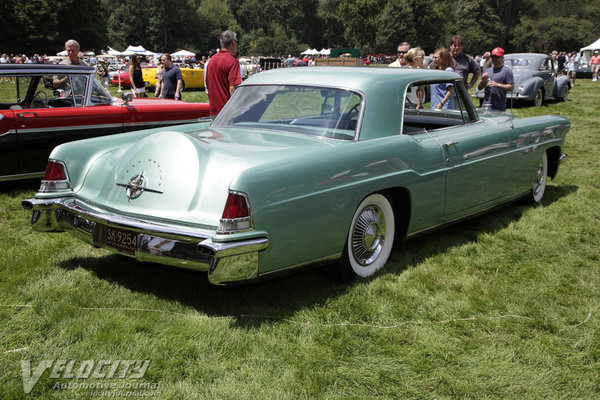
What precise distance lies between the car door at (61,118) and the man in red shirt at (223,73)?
4.05 ft

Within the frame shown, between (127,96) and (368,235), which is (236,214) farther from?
(127,96)

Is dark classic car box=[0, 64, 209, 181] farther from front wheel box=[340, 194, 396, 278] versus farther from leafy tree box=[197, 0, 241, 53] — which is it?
leafy tree box=[197, 0, 241, 53]

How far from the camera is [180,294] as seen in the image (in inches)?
142

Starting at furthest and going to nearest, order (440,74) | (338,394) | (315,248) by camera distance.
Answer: (440,74), (315,248), (338,394)

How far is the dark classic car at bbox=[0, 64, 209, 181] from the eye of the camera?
6.09 metres

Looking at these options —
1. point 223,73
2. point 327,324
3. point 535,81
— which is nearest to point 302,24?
point 535,81

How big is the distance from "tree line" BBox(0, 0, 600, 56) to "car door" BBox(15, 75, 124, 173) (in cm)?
5586

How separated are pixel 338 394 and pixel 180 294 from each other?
1429 millimetres

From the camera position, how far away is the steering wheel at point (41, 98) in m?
6.54

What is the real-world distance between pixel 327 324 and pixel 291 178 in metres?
0.87

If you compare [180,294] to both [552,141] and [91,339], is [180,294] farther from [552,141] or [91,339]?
[552,141]

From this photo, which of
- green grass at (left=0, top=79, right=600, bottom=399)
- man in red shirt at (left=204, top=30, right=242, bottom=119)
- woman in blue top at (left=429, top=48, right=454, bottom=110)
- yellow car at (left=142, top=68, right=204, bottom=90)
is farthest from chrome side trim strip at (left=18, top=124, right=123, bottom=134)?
yellow car at (left=142, top=68, right=204, bottom=90)

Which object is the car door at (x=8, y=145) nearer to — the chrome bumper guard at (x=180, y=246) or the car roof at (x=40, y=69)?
the car roof at (x=40, y=69)

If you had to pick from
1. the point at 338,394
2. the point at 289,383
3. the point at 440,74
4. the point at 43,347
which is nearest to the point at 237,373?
the point at 289,383
